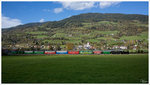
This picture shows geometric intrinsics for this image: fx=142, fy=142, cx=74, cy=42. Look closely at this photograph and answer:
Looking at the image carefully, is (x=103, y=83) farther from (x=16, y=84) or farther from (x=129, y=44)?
(x=129, y=44)

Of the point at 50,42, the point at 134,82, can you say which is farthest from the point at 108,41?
the point at 134,82

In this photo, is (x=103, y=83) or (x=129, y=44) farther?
(x=129, y=44)

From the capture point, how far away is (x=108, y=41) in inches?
4011

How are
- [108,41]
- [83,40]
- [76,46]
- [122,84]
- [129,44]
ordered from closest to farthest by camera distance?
[122,84] → [129,44] → [76,46] → [108,41] → [83,40]

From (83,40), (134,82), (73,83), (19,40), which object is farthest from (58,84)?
(19,40)

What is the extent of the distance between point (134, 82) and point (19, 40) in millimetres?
110780

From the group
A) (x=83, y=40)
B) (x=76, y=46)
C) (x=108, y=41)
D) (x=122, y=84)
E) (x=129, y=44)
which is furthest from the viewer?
(x=83, y=40)

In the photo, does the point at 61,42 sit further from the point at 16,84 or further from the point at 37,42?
the point at 16,84

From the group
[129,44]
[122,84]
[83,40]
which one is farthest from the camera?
[83,40]

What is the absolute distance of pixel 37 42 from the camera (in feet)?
324

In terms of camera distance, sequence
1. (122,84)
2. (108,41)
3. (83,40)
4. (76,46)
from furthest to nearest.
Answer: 1. (83,40)
2. (108,41)
3. (76,46)
4. (122,84)

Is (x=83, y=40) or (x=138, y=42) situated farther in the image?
(x=83, y=40)

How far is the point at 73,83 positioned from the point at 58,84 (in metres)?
1.10

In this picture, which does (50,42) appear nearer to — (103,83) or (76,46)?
(76,46)
